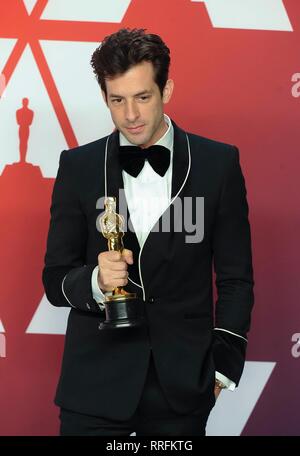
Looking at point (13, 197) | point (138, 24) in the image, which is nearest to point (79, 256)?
point (13, 197)

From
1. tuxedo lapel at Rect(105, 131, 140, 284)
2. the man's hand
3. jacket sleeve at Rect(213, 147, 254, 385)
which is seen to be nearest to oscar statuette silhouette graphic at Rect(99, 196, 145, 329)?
the man's hand

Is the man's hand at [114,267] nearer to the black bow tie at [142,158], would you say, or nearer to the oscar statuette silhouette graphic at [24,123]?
the black bow tie at [142,158]

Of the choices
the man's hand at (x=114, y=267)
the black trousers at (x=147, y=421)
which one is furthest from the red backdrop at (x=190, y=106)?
the man's hand at (x=114, y=267)

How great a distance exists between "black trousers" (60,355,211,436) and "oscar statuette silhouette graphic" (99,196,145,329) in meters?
0.23

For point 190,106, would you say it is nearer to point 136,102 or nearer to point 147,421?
point 136,102

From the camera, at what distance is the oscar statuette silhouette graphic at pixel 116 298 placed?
1.94 metres

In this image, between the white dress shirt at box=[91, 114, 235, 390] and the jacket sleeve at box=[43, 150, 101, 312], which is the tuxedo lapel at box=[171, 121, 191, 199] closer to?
the white dress shirt at box=[91, 114, 235, 390]

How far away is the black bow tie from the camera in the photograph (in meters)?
2.22

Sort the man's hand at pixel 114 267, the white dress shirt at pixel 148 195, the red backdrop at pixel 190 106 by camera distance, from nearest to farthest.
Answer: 1. the man's hand at pixel 114 267
2. the white dress shirt at pixel 148 195
3. the red backdrop at pixel 190 106

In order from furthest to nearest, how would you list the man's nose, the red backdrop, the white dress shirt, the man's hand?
the red backdrop, the white dress shirt, the man's nose, the man's hand

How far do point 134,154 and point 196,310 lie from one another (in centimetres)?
46

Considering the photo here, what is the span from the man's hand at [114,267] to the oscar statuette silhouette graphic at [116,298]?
0.10 ft

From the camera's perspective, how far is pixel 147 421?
84.0 inches

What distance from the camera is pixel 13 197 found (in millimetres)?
3164
